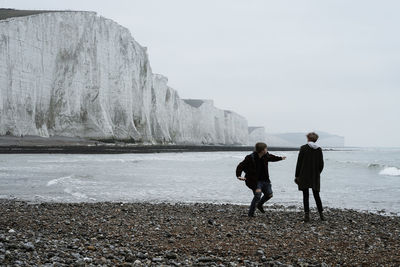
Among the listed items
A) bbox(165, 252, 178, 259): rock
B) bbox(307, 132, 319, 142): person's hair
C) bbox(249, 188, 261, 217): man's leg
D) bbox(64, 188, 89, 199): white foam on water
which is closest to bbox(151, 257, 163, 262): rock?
bbox(165, 252, 178, 259): rock

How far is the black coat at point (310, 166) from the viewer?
7.88 m

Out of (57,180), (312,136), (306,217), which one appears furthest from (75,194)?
(312,136)

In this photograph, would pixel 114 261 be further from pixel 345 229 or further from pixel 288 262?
pixel 345 229

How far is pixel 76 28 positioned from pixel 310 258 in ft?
169

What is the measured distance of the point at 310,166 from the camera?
7922mm

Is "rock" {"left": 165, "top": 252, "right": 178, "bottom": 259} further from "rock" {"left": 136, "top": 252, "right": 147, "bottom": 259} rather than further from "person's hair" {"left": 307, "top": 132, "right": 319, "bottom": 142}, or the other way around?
"person's hair" {"left": 307, "top": 132, "right": 319, "bottom": 142}

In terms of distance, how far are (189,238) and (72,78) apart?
1858 inches

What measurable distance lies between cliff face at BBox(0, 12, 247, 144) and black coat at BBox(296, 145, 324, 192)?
1604 inches

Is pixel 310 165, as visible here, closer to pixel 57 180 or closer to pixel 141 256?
pixel 141 256

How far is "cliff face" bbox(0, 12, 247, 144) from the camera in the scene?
1766 inches

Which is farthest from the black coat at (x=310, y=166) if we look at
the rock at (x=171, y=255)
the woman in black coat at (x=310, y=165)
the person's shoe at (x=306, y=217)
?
the rock at (x=171, y=255)

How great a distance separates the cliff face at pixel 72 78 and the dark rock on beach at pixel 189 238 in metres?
39.1

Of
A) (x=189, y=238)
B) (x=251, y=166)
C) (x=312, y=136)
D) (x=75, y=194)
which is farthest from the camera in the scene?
(x=75, y=194)

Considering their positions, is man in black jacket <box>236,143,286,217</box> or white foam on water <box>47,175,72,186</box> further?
white foam on water <box>47,175,72,186</box>
